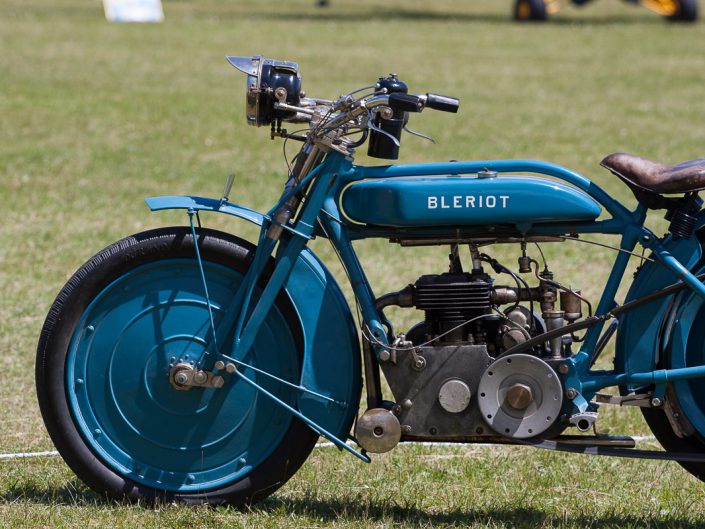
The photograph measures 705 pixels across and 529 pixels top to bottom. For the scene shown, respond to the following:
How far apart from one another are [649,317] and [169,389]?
5.43 ft

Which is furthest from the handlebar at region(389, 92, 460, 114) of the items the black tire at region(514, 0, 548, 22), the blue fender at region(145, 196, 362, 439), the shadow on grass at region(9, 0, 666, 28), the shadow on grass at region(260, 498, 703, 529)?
the black tire at region(514, 0, 548, 22)

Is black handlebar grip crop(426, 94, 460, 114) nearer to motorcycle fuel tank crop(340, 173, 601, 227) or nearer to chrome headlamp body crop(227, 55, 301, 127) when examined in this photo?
motorcycle fuel tank crop(340, 173, 601, 227)

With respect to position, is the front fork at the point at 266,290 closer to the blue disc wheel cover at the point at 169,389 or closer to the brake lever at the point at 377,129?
the blue disc wheel cover at the point at 169,389

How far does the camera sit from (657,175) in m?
4.00

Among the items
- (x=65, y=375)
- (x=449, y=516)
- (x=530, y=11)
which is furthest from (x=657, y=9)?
(x=65, y=375)

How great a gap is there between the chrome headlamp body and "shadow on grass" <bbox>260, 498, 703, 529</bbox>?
1384mm

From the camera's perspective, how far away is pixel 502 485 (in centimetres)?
473

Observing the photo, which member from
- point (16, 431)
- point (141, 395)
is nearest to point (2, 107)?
point (16, 431)

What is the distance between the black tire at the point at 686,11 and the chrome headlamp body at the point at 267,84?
73.1ft

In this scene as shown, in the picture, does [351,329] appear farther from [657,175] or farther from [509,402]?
[657,175]

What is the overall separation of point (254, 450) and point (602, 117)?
11608mm

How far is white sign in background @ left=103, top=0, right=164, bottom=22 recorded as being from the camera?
858 inches

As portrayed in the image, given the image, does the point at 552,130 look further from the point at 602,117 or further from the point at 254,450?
the point at 254,450

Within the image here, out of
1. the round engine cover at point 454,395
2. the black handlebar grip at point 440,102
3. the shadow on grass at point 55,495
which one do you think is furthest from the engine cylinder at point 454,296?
the shadow on grass at point 55,495
